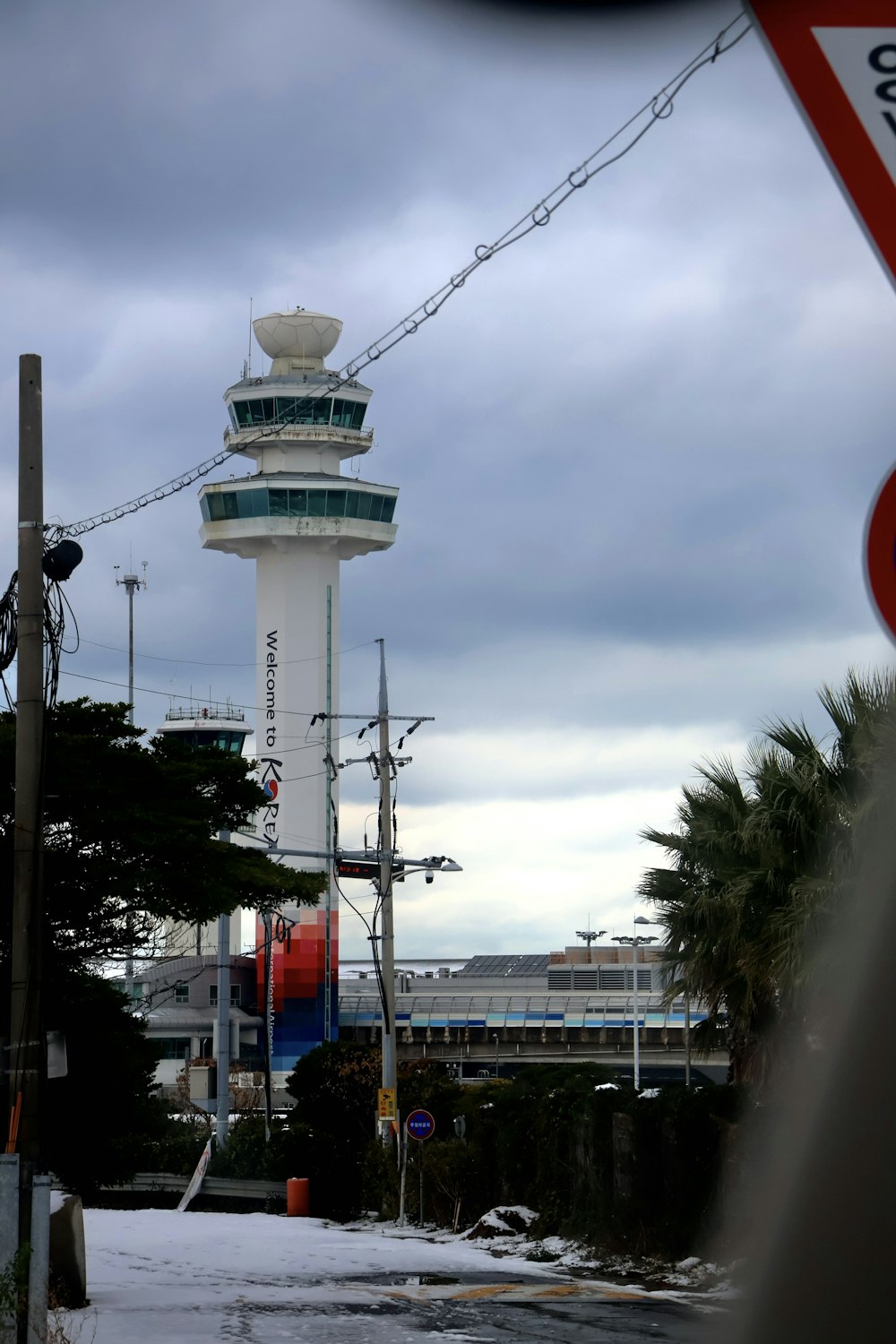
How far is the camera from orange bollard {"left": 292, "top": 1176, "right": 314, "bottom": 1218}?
110ft

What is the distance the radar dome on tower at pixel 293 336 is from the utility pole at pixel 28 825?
76.9 metres

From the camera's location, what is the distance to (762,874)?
66.2 ft

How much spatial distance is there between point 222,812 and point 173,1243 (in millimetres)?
7240

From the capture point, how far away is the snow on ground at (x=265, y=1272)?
646 inches

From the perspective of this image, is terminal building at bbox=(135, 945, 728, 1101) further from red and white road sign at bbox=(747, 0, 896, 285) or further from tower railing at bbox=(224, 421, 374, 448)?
red and white road sign at bbox=(747, 0, 896, 285)

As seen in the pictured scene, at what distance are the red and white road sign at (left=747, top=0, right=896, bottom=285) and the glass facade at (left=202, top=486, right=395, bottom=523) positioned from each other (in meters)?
84.7

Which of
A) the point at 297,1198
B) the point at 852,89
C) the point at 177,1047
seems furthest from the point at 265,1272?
the point at 177,1047

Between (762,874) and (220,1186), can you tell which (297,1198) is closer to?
(220,1186)

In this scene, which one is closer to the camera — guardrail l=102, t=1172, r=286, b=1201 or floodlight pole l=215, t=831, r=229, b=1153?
guardrail l=102, t=1172, r=286, b=1201

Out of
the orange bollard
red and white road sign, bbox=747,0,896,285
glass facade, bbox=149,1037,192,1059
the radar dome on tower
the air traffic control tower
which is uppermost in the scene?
the radar dome on tower

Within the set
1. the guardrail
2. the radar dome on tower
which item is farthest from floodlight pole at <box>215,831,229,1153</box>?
the radar dome on tower

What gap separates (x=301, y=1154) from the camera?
35.4 m

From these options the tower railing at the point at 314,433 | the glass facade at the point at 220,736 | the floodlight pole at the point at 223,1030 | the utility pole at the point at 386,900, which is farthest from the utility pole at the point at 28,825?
the glass facade at the point at 220,736

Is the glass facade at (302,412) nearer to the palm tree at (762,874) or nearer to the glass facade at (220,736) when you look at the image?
the glass facade at (220,736)
